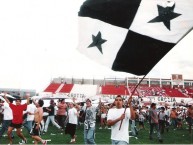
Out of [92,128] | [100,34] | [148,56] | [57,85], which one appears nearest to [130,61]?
[148,56]

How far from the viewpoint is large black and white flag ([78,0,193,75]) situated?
5305 mm

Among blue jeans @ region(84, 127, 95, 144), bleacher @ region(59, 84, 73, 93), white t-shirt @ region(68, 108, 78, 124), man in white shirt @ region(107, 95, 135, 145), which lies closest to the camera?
man in white shirt @ region(107, 95, 135, 145)

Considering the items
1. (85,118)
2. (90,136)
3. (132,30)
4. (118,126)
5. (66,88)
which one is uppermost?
(66,88)

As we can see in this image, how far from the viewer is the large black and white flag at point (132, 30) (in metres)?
5.30

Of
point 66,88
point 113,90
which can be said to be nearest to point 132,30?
point 66,88

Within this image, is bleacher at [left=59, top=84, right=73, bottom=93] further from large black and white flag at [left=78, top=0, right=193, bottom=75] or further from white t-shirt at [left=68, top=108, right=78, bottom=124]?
large black and white flag at [left=78, top=0, right=193, bottom=75]

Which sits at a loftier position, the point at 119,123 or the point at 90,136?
the point at 119,123

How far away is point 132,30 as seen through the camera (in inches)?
222

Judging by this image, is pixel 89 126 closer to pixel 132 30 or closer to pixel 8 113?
pixel 8 113

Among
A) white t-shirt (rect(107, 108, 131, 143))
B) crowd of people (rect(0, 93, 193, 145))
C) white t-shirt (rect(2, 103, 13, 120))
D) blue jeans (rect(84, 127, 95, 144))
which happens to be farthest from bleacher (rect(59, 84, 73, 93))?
white t-shirt (rect(107, 108, 131, 143))

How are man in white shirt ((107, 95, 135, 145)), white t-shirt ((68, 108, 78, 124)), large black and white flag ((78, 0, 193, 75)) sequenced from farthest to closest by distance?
white t-shirt ((68, 108, 78, 124)), man in white shirt ((107, 95, 135, 145)), large black and white flag ((78, 0, 193, 75))

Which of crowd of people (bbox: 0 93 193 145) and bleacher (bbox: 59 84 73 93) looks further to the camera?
bleacher (bbox: 59 84 73 93)

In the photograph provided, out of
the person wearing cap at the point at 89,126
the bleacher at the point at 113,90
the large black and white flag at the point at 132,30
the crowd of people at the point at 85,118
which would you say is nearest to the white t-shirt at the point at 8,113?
the crowd of people at the point at 85,118

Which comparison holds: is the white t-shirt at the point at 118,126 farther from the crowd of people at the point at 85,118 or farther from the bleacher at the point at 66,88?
the bleacher at the point at 66,88
